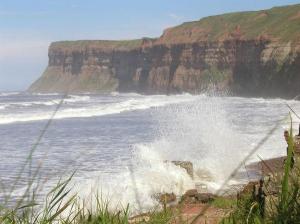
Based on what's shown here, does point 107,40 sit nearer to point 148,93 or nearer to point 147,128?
point 148,93

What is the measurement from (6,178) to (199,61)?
9825cm

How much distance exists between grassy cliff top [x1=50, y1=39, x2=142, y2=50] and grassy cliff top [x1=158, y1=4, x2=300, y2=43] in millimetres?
28525

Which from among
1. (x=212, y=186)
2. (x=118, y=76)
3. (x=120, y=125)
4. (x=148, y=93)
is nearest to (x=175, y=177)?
(x=212, y=186)

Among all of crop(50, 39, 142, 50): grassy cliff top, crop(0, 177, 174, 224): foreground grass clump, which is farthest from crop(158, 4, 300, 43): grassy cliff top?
crop(0, 177, 174, 224): foreground grass clump

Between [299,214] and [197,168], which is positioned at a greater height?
[299,214]

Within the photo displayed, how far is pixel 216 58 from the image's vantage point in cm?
10581

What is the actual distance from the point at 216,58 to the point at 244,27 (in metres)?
8.99

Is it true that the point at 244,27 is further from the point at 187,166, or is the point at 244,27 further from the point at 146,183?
the point at 146,183

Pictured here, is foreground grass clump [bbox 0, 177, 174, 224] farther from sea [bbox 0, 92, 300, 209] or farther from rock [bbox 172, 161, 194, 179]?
rock [bbox 172, 161, 194, 179]

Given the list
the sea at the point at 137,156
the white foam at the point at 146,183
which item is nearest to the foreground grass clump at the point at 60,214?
the sea at the point at 137,156

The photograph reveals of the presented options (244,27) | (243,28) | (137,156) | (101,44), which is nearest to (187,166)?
(137,156)

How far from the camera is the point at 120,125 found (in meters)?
32.8

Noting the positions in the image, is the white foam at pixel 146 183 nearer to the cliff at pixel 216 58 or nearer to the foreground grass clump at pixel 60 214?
the foreground grass clump at pixel 60 214

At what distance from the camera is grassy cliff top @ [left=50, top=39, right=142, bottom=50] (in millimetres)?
161950
